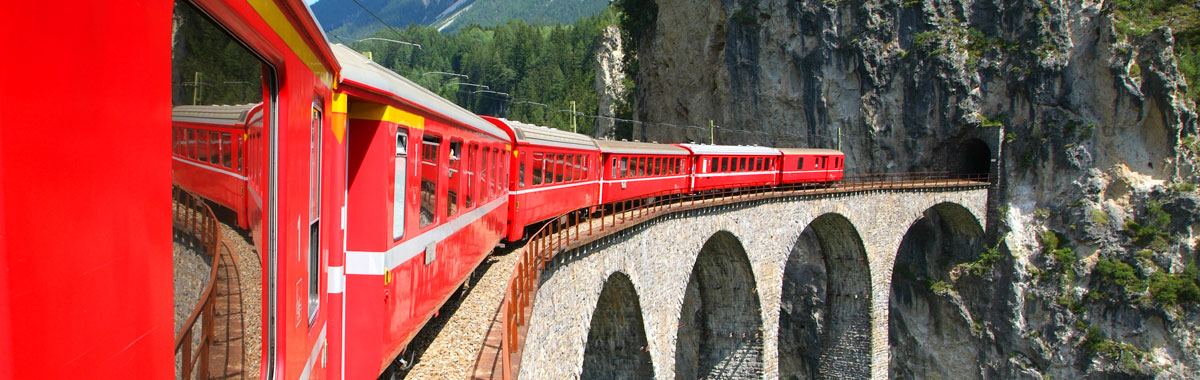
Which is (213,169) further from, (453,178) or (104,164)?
(453,178)

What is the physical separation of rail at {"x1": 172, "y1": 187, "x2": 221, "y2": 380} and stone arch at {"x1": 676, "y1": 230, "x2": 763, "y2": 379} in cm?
2035

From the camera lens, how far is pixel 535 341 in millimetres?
9461

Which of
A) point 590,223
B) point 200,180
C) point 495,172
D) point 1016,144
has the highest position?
point 1016,144

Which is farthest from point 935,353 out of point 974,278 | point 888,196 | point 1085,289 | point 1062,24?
point 1062,24

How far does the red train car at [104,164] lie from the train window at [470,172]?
18.2ft

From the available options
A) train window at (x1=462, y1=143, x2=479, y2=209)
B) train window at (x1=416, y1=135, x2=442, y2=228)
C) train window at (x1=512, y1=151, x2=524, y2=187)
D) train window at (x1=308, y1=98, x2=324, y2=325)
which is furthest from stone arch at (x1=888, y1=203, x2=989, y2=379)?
train window at (x1=308, y1=98, x2=324, y2=325)

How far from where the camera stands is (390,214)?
539cm

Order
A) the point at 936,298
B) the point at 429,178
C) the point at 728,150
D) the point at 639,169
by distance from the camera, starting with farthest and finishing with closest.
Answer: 1. the point at 936,298
2. the point at 728,150
3. the point at 639,169
4. the point at 429,178

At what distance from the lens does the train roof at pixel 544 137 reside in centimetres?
1184

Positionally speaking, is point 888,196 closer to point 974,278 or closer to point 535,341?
point 974,278

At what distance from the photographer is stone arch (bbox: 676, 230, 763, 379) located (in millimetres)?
22344

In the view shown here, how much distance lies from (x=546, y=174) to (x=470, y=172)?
471 centimetres

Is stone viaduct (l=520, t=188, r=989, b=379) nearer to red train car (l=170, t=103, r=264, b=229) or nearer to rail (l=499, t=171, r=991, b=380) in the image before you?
rail (l=499, t=171, r=991, b=380)

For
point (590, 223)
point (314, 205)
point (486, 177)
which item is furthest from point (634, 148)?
point (314, 205)
